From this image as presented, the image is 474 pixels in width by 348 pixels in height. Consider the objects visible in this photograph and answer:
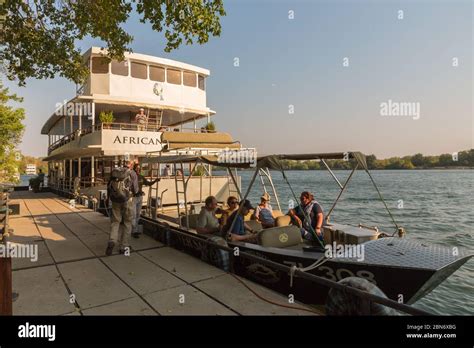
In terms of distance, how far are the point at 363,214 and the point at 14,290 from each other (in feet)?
92.6

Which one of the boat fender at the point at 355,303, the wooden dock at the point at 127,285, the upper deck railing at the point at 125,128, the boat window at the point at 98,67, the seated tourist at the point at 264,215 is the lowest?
the wooden dock at the point at 127,285

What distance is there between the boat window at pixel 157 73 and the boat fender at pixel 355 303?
18.1m

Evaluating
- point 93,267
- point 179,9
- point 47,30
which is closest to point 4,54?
point 47,30

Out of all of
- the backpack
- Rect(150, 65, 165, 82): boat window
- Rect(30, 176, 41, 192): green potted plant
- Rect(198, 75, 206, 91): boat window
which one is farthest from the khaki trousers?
Rect(30, 176, 41, 192): green potted plant

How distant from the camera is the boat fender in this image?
354cm

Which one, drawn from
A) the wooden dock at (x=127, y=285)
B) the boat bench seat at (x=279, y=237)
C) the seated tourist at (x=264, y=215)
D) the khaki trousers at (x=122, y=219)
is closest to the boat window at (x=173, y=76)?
the seated tourist at (x=264, y=215)

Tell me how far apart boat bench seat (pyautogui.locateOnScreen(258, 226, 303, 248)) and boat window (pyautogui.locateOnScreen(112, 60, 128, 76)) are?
15.9 meters

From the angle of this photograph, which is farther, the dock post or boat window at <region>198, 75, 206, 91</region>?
boat window at <region>198, 75, 206, 91</region>

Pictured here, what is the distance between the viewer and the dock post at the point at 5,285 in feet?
11.4

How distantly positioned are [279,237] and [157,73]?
1618 cm

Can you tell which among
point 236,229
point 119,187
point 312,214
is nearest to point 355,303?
point 312,214

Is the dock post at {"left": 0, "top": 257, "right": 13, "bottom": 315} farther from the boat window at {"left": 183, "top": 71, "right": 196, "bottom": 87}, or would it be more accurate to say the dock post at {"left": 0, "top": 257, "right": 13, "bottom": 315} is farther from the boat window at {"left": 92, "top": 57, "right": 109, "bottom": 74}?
the boat window at {"left": 183, "top": 71, "right": 196, "bottom": 87}

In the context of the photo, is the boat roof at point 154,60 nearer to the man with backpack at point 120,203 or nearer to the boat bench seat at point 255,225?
the man with backpack at point 120,203
